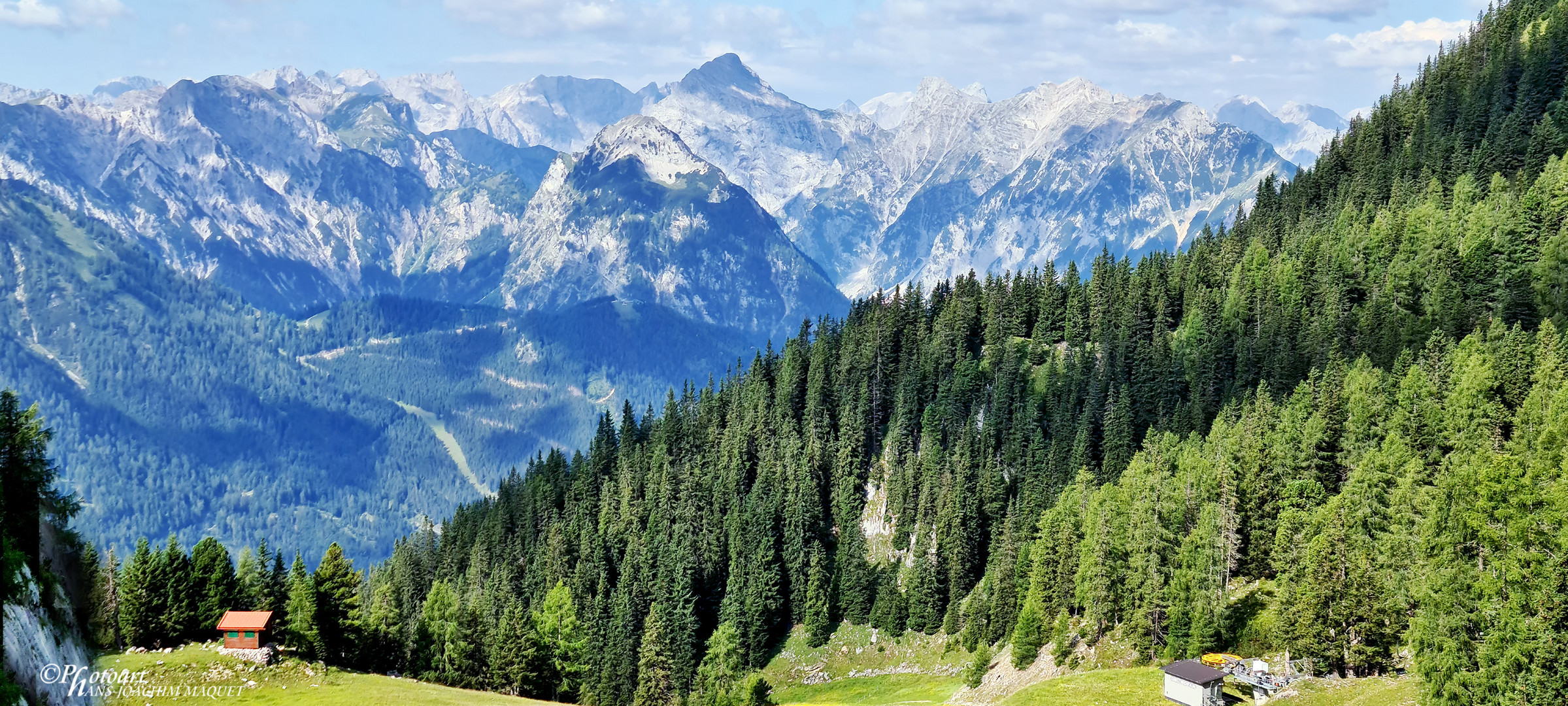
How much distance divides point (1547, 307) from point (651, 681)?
111m

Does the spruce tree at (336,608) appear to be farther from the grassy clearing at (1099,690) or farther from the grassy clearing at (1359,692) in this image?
the grassy clearing at (1359,692)

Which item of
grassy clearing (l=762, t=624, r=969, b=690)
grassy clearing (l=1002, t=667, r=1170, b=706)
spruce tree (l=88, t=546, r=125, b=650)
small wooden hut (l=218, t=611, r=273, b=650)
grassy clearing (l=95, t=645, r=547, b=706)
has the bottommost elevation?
grassy clearing (l=1002, t=667, r=1170, b=706)

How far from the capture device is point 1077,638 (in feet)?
344

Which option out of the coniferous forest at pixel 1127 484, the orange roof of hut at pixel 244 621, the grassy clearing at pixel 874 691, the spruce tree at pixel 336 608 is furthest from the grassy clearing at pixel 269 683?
the grassy clearing at pixel 874 691

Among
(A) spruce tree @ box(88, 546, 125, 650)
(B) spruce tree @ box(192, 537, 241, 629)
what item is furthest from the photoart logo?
(B) spruce tree @ box(192, 537, 241, 629)

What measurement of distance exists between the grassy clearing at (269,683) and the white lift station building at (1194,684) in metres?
50.3

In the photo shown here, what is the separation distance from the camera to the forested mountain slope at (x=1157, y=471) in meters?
79.4

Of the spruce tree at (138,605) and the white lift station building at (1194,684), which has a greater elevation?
the spruce tree at (138,605)

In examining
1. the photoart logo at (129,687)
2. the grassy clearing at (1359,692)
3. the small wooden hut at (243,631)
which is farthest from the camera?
the small wooden hut at (243,631)

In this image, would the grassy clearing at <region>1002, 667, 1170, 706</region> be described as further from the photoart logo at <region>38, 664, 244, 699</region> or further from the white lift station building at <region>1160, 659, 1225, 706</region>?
the photoart logo at <region>38, 664, 244, 699</region>

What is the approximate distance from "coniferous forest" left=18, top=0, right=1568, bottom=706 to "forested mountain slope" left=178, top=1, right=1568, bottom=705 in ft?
1.45

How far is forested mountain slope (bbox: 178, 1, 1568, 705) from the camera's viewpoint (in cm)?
7944

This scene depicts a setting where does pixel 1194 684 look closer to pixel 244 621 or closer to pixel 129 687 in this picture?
pixel 244 621

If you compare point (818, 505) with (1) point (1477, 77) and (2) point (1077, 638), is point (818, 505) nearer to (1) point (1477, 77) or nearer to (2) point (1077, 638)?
(2) point (1077, 638)
